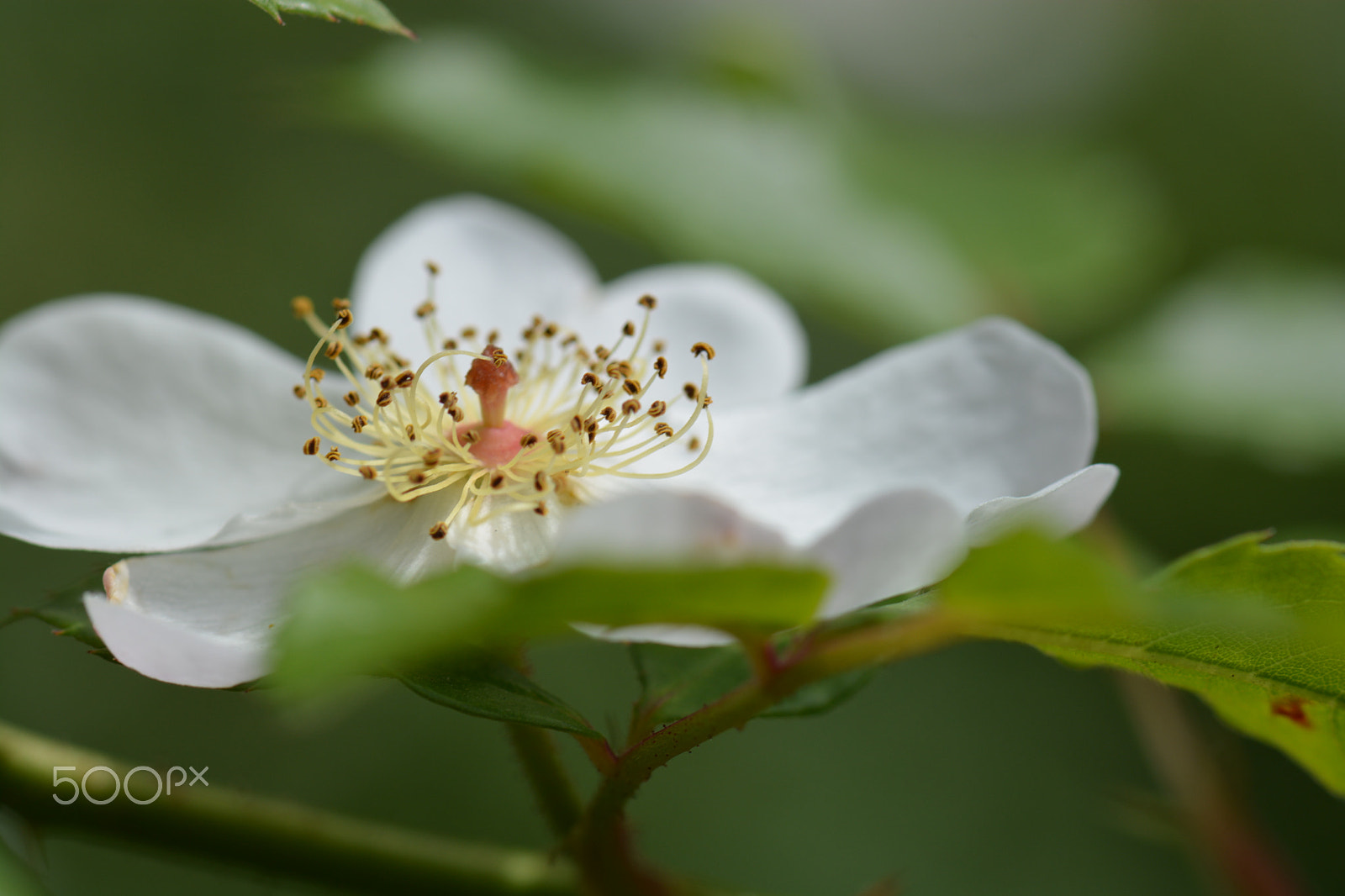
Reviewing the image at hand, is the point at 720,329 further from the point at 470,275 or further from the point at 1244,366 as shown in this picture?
the point at 1244,366

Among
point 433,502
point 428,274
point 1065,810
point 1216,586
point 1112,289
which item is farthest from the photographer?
point 1065,810

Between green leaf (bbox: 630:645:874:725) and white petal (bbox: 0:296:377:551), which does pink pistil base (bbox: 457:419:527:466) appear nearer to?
white petal (bbox: 0:296:377:551)

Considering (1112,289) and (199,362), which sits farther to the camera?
(1112,289)

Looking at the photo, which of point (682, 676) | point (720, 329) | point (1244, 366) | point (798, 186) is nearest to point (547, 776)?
point (682, 676)

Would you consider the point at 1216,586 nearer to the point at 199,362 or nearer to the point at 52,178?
the point at 199,362

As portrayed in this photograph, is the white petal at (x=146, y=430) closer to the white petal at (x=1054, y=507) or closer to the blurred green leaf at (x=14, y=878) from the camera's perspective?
the blurred green leaf at (x=14, y=878)

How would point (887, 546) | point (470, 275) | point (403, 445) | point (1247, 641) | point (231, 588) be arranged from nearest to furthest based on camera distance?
point (887, 546), point (1247, 641), point (231, 588), point (403, 445), point (470, 275)

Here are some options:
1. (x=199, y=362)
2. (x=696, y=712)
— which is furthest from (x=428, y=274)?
(x=696, y=712)
